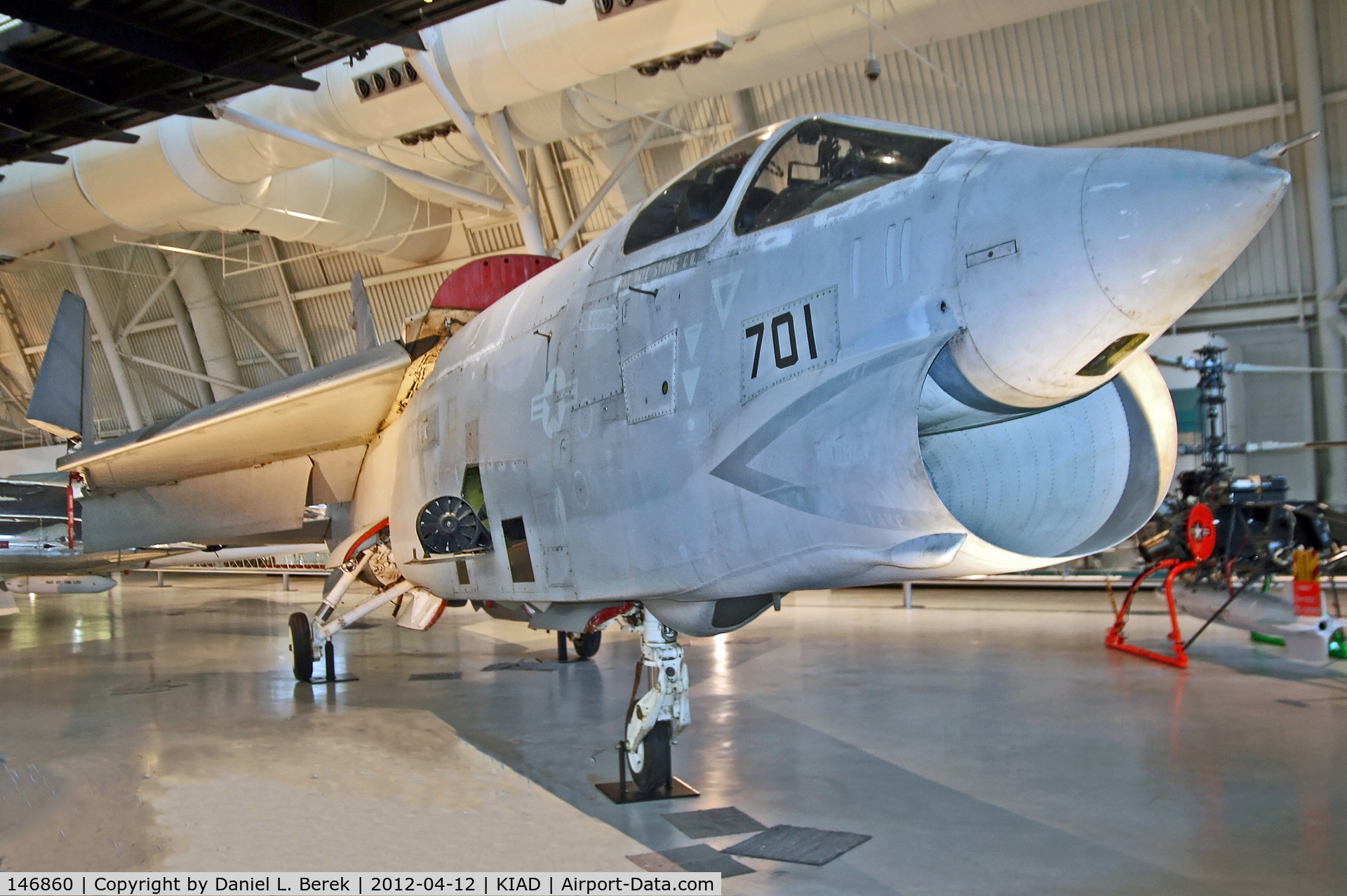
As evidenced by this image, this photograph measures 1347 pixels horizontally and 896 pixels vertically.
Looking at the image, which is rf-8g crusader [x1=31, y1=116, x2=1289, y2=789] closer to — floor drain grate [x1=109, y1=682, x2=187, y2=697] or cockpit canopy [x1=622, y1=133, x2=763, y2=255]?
cockpit canopy [x1=622, y1=133, x2=763, y2=255]

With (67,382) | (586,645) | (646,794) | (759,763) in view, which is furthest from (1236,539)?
(67,382)

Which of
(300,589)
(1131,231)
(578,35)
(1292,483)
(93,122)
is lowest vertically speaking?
(300,589)

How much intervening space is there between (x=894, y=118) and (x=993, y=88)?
171 centimetres

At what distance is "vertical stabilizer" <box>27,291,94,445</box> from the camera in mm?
9930

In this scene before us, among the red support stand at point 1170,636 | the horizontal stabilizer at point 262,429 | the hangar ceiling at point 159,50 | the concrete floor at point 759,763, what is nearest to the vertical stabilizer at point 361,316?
the hangar ceiling at point 159,50

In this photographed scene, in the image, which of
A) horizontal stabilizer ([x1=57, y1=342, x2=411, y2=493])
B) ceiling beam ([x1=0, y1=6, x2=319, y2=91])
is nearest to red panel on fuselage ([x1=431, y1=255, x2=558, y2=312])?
horizontal stabilizer ([x1=57, y1=342, x2=411, y2=493])

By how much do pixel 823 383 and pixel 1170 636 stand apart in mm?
9011

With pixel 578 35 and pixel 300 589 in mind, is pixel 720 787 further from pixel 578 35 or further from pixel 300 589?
pixel 300 589

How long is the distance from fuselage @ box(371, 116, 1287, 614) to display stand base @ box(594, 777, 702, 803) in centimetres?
124

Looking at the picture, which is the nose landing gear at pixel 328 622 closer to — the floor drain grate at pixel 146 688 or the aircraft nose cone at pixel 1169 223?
the floor drain grate at pixel 146 688

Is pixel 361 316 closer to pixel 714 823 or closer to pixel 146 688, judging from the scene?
pixel 146 688

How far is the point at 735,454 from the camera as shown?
417 cm

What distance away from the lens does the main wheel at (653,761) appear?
19.0ft

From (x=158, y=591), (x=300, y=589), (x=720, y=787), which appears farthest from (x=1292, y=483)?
(x=158, y=591)
